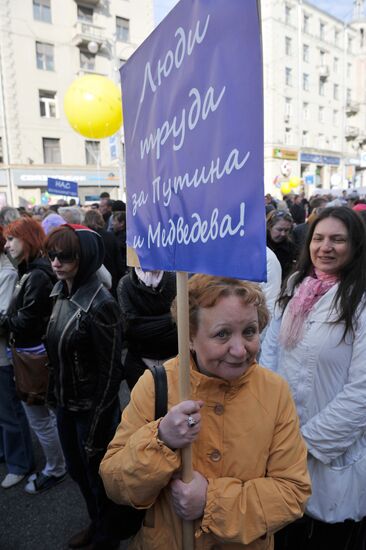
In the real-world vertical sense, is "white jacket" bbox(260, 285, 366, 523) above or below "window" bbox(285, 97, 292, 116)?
below

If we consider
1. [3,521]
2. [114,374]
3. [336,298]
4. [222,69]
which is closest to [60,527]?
[3,521]

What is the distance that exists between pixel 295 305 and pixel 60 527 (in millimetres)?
1988

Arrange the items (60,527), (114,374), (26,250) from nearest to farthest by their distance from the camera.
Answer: (114,374)
(60,527)
(26,250)

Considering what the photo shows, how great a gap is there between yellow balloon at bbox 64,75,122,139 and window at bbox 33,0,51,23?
714 inches

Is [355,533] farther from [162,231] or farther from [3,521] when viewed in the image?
[3,521]

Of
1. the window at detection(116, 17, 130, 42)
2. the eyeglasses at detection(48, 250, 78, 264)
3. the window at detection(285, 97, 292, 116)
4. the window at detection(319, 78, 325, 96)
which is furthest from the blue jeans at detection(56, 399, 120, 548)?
the window at detection(319, 78, 325, 96)

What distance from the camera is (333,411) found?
1.58 m

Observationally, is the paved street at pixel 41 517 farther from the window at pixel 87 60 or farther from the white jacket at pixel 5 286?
the window at pixel 87 60

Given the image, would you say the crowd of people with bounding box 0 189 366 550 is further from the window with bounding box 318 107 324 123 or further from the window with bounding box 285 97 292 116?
the window with bounding box 318 107 324 123

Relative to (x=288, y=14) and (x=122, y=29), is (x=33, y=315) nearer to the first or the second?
(x=122, y=29)

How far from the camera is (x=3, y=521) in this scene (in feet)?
7.91

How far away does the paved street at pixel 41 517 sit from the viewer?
2260mm

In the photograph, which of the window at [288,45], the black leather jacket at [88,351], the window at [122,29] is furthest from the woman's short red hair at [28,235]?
the window at [288,45]

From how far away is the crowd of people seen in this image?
1.14 meters
